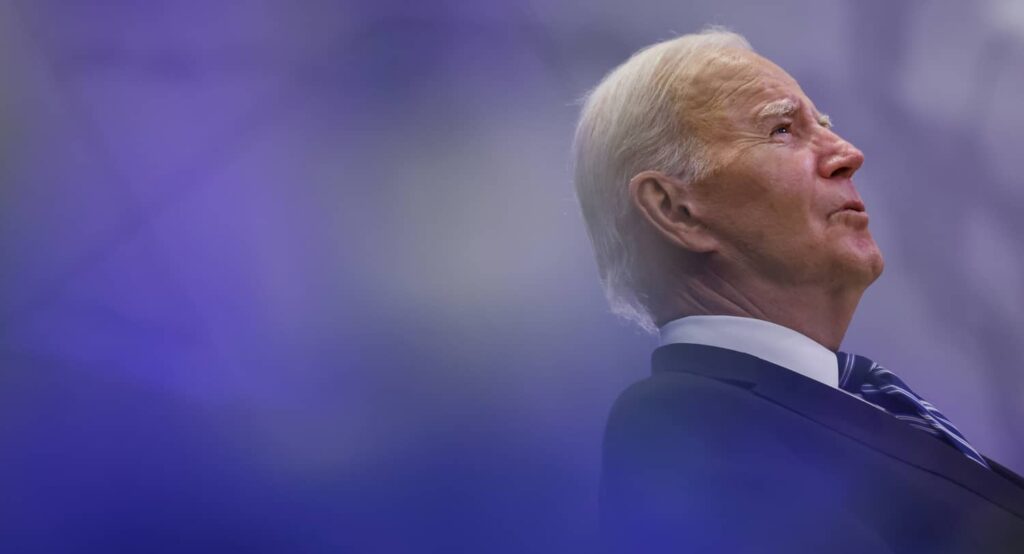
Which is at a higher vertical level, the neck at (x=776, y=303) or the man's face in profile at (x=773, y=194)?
the man's face in profile at (x=773, y=194)

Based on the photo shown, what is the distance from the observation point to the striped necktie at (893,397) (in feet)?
4.16

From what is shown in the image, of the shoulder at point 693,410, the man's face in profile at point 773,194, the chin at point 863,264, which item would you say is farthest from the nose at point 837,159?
the shoulder at point 693,410

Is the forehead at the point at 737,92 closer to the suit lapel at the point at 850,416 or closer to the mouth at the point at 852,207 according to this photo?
the mouth at the point at 852,207

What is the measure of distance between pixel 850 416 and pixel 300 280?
0.68 metres

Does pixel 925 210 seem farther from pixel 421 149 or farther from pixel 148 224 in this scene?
pixel 148 224

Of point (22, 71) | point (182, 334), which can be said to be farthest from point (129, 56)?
point (182, 334)

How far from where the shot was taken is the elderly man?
1188 millimetres

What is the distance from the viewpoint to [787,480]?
1203 millimetres

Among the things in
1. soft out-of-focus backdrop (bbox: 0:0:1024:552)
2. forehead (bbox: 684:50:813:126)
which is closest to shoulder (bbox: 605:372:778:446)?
soft out-of-focus backdrop (bbox: 0:0:1024:552)

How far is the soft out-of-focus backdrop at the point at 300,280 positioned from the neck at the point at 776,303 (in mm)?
115

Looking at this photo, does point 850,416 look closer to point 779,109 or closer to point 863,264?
point 863,264

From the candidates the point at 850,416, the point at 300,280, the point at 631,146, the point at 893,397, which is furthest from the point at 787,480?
the point at 300,280

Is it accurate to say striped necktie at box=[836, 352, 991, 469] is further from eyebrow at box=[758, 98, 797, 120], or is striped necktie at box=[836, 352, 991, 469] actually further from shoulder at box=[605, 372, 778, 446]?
eyebrow at box=[758, 98, 797, 120]

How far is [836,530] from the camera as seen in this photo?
3.88 feet
